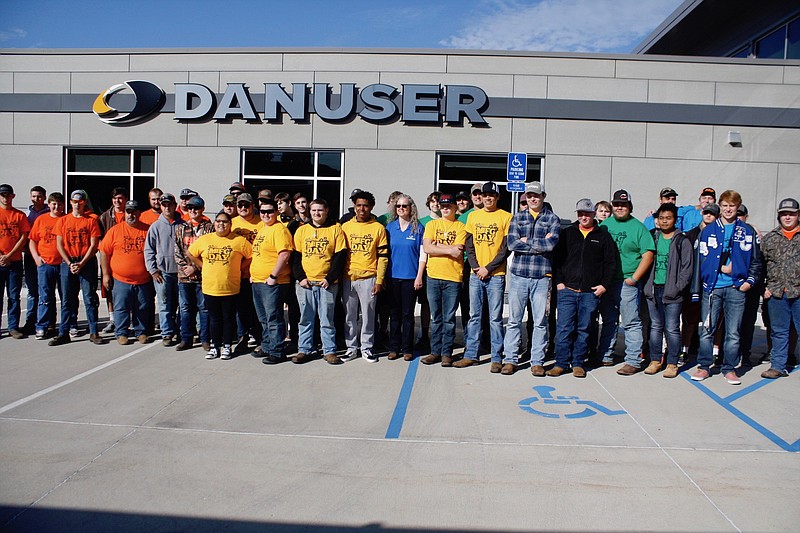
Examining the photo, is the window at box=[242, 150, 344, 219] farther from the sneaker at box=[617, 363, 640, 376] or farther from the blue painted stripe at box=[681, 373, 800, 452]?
the blue painted stripe at box=[681, 373, 800, 452]

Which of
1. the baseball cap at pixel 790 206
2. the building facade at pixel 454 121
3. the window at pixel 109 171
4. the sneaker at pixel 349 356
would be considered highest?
the building facade at pixel 454 121

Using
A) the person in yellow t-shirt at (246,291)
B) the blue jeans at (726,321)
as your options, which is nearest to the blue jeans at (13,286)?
the person in yellow t-shirt at (246,291)

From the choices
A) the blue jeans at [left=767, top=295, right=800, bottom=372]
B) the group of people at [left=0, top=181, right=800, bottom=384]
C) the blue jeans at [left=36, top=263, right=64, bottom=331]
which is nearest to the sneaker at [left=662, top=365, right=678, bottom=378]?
the group of people at [left=0, top=181, right=800, bottom=384]

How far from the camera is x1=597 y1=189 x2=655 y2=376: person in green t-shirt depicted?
269 inches

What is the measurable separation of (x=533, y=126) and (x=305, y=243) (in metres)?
7.31

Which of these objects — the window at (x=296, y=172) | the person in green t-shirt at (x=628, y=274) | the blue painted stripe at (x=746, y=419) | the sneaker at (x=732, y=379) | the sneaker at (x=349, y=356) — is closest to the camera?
the blue painted stripe at (x=746, y=419)

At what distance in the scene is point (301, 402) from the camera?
5.63 metres

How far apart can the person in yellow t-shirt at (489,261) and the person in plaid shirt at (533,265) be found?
16 centimetres

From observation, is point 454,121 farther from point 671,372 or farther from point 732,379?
point 732,379

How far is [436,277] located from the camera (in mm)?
7117

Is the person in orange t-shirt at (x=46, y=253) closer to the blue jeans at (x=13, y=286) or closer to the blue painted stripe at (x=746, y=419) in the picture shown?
the blue jeans at (x=13, y=286)

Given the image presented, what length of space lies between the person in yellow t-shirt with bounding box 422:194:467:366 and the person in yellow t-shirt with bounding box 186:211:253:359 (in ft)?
7.80

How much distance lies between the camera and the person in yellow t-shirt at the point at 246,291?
7.36m

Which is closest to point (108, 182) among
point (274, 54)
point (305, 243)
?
point (274, 54)
